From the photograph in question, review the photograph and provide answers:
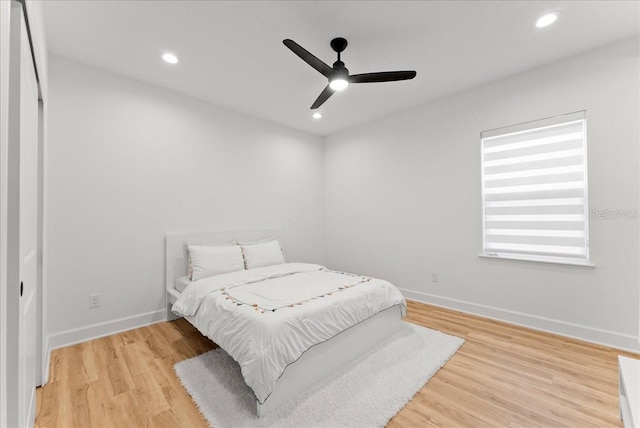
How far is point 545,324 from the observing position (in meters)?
2.80

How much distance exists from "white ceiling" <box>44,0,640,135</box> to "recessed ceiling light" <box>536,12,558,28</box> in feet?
0.14

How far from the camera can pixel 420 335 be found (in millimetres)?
2719

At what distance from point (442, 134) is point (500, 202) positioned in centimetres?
111

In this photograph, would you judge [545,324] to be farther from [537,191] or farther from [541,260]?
[537,191]

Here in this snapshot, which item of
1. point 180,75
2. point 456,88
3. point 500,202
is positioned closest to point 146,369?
point 180,75

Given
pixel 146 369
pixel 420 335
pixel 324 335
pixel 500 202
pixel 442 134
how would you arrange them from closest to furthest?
pixel 324 335
pixel 146 369
pixel 420 335
pixel 500 202
pixel 442 134

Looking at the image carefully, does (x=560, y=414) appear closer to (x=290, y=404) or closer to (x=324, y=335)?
(x=324, y=335)

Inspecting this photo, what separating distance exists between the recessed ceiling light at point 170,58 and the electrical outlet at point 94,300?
2441 millimetres

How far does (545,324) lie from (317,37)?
3.54 m

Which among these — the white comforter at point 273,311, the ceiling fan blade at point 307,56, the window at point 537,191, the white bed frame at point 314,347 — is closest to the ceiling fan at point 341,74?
the ceiling fan blade at point 307,56

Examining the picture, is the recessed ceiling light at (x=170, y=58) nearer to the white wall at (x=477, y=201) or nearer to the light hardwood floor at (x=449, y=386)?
the white wall at (x=477, y=201)

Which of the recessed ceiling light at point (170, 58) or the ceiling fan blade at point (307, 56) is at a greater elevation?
the recessed ceiling light at point (170, 58)

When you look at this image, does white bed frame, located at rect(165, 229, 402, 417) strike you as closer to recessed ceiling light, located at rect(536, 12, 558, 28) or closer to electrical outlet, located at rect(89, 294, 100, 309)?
electrical outlet, located at rect(89, 294, 100, 309)

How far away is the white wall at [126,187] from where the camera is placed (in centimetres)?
258
